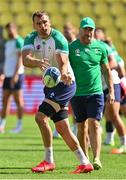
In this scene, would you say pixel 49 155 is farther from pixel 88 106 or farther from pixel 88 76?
pixel 88 76

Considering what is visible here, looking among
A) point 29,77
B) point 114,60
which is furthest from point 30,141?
point 29,77

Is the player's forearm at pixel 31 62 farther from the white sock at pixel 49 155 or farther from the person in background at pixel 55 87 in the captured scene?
the white sock at pixel 49 155

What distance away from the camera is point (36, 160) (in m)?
11.1

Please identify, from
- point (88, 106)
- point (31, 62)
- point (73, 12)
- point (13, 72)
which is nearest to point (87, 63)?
point (88, 106)

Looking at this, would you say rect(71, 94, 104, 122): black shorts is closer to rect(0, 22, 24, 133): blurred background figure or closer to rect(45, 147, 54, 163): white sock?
rect(45, 147, 54, 163): white sock

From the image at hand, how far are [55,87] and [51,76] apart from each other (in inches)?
18.7

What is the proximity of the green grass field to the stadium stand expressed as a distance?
34.0 ft

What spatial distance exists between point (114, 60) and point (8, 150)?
7.74 ft

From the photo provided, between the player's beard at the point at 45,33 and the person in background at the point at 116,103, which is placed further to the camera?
the person in background at the point at 116,103

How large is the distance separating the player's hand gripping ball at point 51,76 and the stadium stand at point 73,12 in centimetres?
1665

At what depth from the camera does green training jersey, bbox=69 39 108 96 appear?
10227mm

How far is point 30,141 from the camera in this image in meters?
14.6

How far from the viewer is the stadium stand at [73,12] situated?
1023 inches

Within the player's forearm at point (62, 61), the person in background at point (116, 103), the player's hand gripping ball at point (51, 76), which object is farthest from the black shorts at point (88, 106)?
the person in background at point (116, 103)
